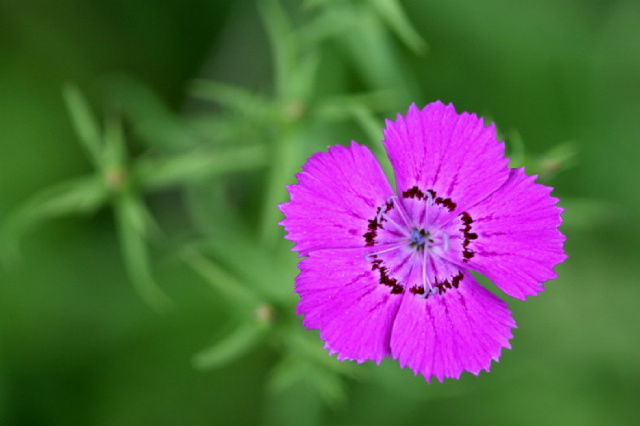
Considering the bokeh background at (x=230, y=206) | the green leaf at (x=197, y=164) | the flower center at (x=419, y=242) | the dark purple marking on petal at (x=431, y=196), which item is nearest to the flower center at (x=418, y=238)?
the flower center at (x=419, y=242)

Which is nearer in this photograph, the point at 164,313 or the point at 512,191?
the point at 512,191

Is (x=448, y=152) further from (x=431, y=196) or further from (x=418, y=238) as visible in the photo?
(x=418, y=238)

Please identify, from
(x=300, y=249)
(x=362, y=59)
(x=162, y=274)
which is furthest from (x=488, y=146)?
(x=162, y=274)

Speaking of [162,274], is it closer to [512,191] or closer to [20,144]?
[20,144]

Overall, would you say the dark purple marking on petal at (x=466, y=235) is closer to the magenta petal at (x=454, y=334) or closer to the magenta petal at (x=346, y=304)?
the magenta petal at (x=454, y=334)

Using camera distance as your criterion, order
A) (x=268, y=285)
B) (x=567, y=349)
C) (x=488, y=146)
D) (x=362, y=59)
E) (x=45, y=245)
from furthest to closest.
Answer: (x=45, y=245), (x=567, y=349), (x=362, y=59), (x=268, y=285), (x=488, y=146)

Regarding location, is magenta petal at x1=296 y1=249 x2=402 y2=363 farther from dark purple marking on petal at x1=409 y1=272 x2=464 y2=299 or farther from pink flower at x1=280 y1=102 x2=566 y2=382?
dark purple marking on petal at x1=409 y1=272 x2=464 y2=299
